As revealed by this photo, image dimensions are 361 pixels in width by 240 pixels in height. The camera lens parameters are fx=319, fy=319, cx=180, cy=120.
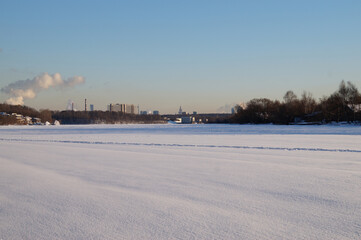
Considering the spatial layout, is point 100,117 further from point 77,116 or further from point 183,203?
point 183,203

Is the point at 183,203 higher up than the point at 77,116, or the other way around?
the point at 77,116

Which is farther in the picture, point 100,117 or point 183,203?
point 100,117

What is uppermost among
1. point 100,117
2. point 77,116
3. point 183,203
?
point 77,116

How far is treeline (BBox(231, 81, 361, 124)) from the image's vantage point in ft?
155

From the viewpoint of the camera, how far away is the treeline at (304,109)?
4725 centimetres

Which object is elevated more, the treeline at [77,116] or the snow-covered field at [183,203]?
the treeline at [77,116]

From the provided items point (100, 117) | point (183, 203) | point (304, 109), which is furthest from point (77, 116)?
point (183, 203)

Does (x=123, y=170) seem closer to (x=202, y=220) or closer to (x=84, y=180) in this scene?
(x=84, y=180)

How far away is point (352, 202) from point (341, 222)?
0.85 meters

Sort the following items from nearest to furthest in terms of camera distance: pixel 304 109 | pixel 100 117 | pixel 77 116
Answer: pixel 304 109 < pixel 77 116 < pixel 100 117

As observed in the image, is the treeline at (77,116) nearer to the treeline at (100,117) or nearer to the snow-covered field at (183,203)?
the treeline at (100,117)

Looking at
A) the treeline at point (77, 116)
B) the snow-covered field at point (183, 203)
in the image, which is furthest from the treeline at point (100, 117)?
the snow-covered field at point (183, 203)

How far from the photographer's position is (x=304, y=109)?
57.7 m

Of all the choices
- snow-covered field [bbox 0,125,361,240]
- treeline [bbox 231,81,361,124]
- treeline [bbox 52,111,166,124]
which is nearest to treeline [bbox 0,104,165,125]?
treeline [bbox 52,111,166,124]
